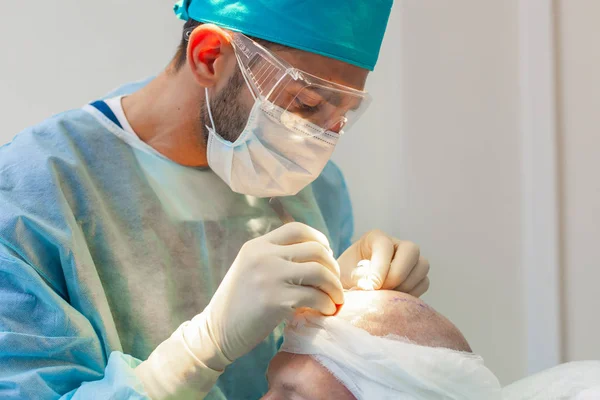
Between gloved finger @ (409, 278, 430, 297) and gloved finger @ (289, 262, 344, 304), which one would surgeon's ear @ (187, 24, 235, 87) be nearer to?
gloved finger @ (289, 262, 344, 304)

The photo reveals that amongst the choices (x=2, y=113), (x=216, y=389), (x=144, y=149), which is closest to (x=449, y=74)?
(x=144, y=149)

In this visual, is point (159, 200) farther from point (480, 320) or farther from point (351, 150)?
point (480, 320)

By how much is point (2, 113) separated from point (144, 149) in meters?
0.70

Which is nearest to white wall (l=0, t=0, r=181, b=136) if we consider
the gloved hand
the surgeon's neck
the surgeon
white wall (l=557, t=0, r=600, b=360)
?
the surgeon

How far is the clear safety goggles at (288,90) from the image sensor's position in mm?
1500

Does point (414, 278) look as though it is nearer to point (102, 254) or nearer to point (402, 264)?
point (402, 264)

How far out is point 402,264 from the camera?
161cm

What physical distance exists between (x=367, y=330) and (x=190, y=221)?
613 mm

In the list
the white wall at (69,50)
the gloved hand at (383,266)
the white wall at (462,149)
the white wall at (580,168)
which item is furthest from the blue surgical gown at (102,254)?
the white wall at (580,168)

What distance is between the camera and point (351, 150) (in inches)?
94.9

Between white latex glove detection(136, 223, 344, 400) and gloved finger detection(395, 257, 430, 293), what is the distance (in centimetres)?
31

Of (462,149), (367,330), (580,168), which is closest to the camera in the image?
(367,330)

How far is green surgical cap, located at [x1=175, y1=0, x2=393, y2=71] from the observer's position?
4.91 feet

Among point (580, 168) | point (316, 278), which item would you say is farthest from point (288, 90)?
point (580, 168)
